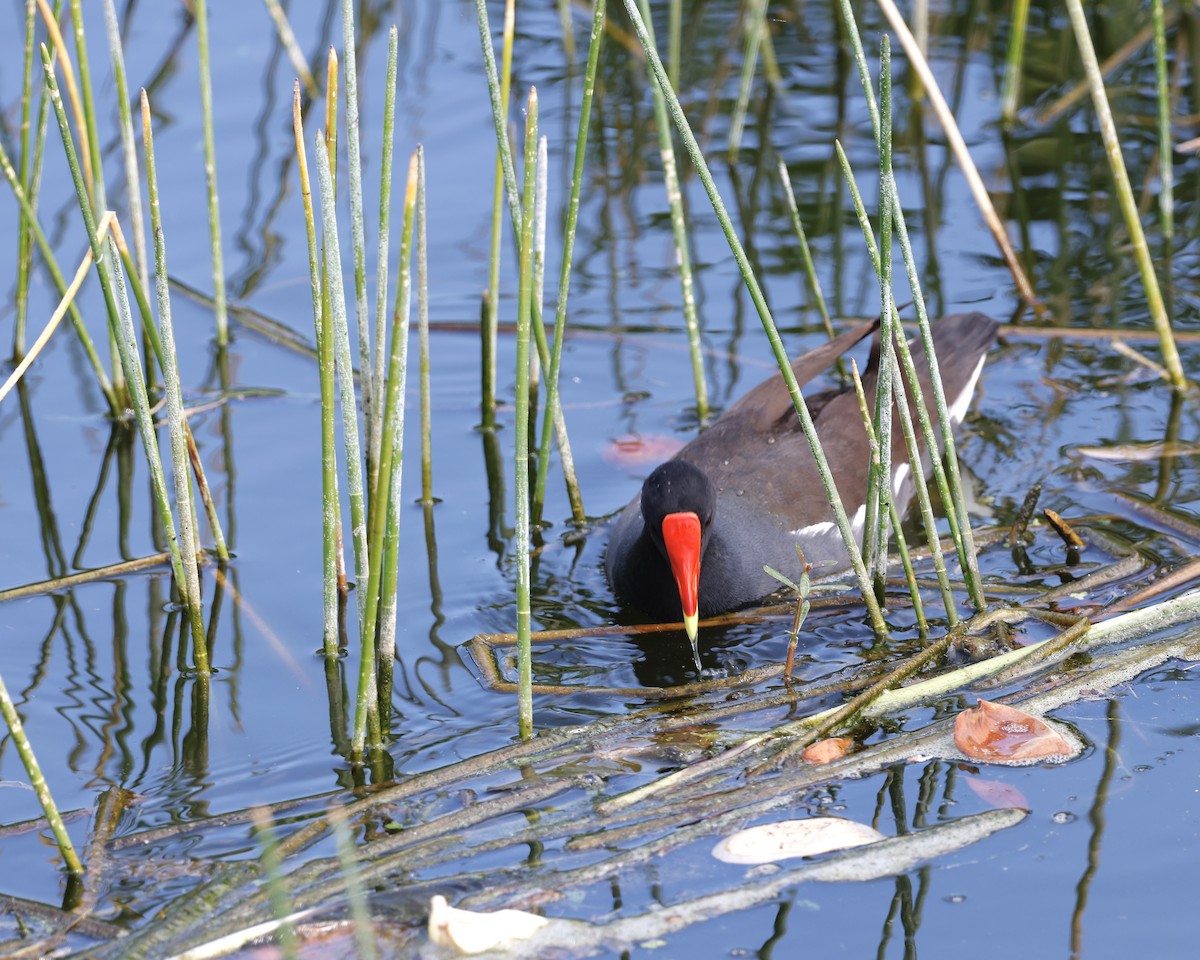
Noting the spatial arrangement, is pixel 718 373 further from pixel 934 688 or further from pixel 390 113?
pixel 390 113

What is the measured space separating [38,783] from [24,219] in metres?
2.21

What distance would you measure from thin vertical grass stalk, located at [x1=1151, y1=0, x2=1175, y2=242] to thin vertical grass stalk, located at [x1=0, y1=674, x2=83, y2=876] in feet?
11.8

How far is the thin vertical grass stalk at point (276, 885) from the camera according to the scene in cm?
195

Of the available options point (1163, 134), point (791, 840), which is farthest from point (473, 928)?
point (1163, 134)

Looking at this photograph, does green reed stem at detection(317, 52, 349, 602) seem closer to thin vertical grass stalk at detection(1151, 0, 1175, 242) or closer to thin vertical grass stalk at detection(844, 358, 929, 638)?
thin vertical grass stalk at detection(844, 358, 929, 638)

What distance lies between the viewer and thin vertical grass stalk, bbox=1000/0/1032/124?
5.82 metres

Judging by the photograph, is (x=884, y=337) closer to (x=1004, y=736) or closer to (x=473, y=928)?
(x=1004, y=736)

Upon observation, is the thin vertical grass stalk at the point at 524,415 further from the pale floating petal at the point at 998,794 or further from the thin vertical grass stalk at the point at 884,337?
the pale floating petal at the point at 998,794

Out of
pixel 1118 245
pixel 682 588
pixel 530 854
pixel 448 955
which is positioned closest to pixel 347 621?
pixel 682 588

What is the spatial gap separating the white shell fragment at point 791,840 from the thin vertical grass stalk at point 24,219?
2.57 metres

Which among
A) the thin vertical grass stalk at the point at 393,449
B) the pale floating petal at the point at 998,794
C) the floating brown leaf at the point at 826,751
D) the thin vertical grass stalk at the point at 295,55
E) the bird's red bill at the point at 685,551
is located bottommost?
the pale floating petal at the point at 998,794

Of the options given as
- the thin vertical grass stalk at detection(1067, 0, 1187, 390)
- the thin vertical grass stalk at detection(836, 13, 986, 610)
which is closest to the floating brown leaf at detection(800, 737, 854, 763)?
the thin vertical grass stalk at detection(836, 13, 986, 610)

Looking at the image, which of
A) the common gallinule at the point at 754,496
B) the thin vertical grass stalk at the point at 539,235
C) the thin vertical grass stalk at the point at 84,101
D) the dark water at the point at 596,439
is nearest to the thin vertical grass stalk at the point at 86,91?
the thin vertical grass stalk at the point at 84,101

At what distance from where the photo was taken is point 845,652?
138 inches
